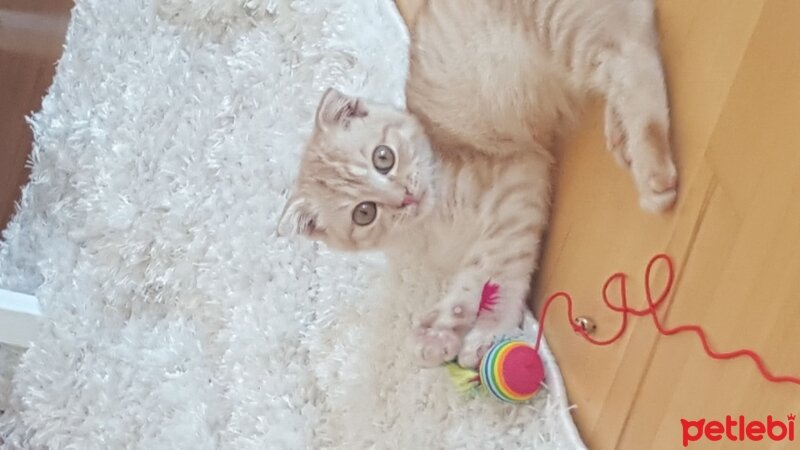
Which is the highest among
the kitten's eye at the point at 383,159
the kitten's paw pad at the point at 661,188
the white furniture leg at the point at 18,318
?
the kitten's paw pad at the point at 661,188

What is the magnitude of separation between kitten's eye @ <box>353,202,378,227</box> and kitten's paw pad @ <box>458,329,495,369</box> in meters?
0.22

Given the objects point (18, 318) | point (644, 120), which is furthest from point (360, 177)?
point (18, 318)

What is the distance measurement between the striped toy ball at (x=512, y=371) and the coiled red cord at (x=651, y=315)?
4 centimetres

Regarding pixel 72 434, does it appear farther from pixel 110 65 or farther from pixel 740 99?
pixel 740 99

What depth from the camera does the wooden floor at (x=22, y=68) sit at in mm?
1865

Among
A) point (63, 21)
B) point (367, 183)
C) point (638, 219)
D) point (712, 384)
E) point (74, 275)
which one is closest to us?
point (712, 384)

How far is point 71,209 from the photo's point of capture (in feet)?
5.73

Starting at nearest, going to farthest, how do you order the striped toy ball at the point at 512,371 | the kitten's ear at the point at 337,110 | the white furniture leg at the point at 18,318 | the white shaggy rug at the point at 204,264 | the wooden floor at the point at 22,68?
the striped toy ball at the point at 512,371 → the kitten's ear at the point at 337,110 → the white shaggy rug at the point at 204,264 → the white furniture leg at the point at 18,318 → the wooden floor at the point at 22,68

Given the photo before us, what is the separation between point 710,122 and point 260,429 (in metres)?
0.83

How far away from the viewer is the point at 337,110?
4.24ft

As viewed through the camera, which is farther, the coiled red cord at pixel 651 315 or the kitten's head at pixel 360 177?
the kitten's head at pixel 360 177

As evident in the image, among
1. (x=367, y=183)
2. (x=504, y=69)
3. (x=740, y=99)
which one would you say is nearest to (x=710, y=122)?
(x=740, y=99)

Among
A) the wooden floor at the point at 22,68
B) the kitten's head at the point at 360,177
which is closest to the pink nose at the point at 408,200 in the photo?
the kitten's head at the point at 360,177

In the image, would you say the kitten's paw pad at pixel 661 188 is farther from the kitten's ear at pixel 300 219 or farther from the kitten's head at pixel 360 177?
the kitten's ear at pixel 300 219
